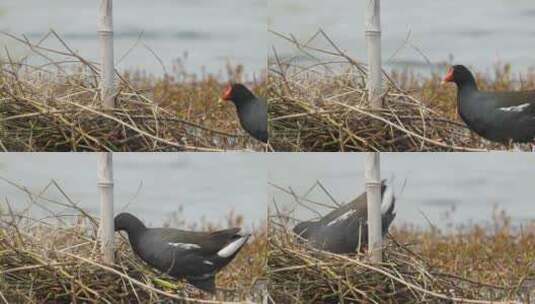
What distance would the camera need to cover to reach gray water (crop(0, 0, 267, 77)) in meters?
4.95

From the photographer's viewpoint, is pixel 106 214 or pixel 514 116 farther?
pixel 106 214

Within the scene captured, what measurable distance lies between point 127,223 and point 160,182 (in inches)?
7.8

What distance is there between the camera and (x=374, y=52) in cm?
488

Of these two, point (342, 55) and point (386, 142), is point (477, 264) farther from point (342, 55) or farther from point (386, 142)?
point (342, 55)

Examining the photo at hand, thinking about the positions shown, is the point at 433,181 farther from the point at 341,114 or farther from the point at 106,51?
the point at 106,51

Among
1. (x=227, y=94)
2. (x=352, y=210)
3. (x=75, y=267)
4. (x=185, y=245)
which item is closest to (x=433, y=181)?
(x=352, y=210)

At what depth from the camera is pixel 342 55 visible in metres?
4.91

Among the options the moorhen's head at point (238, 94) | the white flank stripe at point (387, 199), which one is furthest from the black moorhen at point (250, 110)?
the white flank stripe at point (387, 199)

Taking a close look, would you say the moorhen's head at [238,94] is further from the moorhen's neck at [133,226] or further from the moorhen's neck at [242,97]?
the moorhen's neck at [133,226]

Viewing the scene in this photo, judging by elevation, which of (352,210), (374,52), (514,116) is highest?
(374,52)

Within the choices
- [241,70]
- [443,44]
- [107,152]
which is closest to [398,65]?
[443,44]

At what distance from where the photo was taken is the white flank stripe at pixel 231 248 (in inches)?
195

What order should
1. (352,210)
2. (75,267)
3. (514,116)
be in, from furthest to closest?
(75,267) → (352,210) → (514,116)

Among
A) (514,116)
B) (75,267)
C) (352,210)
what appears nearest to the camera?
(514,116)
